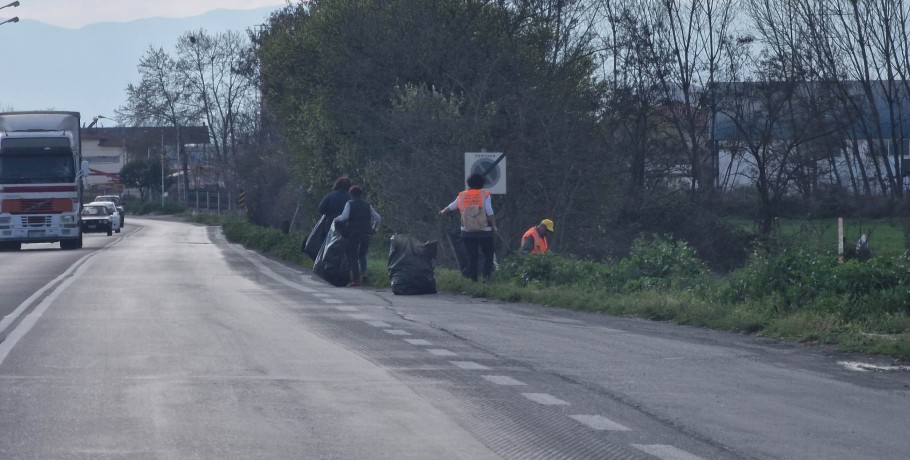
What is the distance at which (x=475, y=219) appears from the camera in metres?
19.0

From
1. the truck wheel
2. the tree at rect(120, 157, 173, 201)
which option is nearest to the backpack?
the truck wheel

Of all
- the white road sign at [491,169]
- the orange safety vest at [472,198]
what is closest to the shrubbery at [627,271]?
the orange safety vest at [472,198]

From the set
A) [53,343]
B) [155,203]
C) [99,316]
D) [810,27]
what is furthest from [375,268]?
[155,203]

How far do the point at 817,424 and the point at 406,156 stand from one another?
70.7 feet

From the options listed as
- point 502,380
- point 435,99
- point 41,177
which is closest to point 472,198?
point 435,99

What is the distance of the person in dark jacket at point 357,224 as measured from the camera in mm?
20766

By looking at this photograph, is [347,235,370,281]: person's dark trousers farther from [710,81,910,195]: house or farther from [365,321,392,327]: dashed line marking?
[710,81,910,195]: house

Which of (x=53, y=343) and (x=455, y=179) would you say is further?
(x=455, y=179)

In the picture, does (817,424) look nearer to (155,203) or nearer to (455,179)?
(455,179)

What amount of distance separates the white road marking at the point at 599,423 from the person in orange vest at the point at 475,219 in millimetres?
10951

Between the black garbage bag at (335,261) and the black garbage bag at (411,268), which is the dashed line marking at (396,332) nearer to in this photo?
the black garbage bag at (411,268)

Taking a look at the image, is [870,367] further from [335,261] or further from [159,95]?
[159,95]

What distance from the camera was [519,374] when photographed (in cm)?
988

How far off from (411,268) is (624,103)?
89.9 ft
